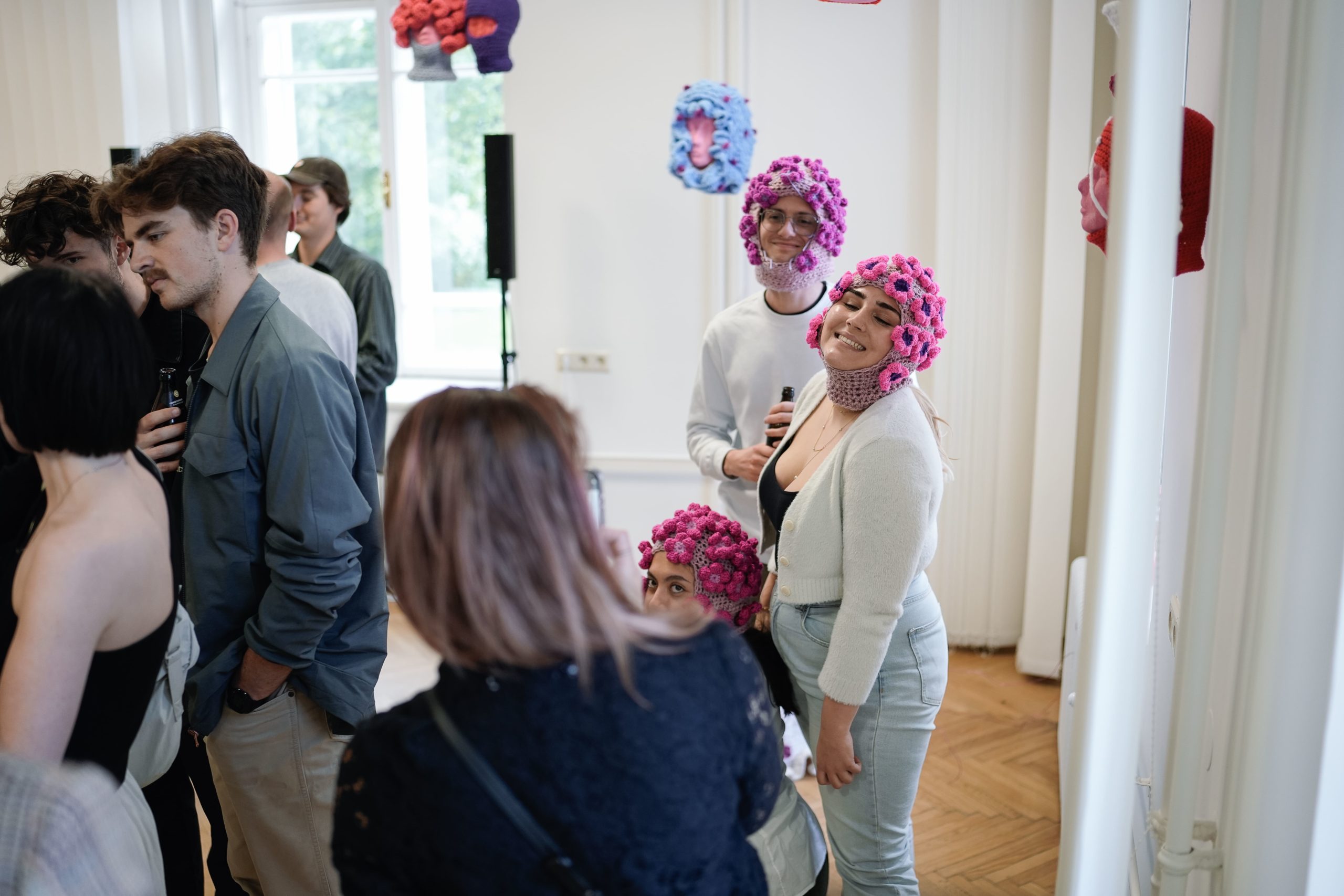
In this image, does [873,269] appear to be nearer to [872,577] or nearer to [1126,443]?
[872,577]

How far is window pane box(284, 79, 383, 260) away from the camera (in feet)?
16.9

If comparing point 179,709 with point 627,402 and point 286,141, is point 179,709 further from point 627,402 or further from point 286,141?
point 286,141

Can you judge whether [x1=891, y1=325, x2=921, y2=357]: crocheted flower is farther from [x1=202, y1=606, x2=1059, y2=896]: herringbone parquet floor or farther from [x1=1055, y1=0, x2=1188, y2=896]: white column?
[x1=202, y1=606, x2=1059, y2=896]: herringbone parquet floor

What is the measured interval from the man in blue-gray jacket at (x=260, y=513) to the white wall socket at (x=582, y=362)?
2.52 meters

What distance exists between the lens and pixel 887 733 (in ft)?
5.61

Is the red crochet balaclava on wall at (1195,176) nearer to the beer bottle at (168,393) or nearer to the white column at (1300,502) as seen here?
the white column at (1300,502)

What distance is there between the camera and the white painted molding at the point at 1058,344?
3.38 metres

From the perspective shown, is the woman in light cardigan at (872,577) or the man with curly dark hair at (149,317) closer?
the woman in light cardigan at (872,577)

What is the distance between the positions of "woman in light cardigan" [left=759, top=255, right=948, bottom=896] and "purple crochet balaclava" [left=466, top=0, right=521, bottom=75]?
6.19 ft

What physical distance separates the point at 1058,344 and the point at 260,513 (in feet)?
9.15

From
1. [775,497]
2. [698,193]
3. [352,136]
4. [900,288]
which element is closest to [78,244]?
[775,497]

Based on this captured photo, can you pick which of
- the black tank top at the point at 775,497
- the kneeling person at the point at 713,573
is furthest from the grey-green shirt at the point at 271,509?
the black tank top at the point at 775,497

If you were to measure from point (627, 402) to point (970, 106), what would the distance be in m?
1.74

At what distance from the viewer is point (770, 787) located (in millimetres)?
1016
